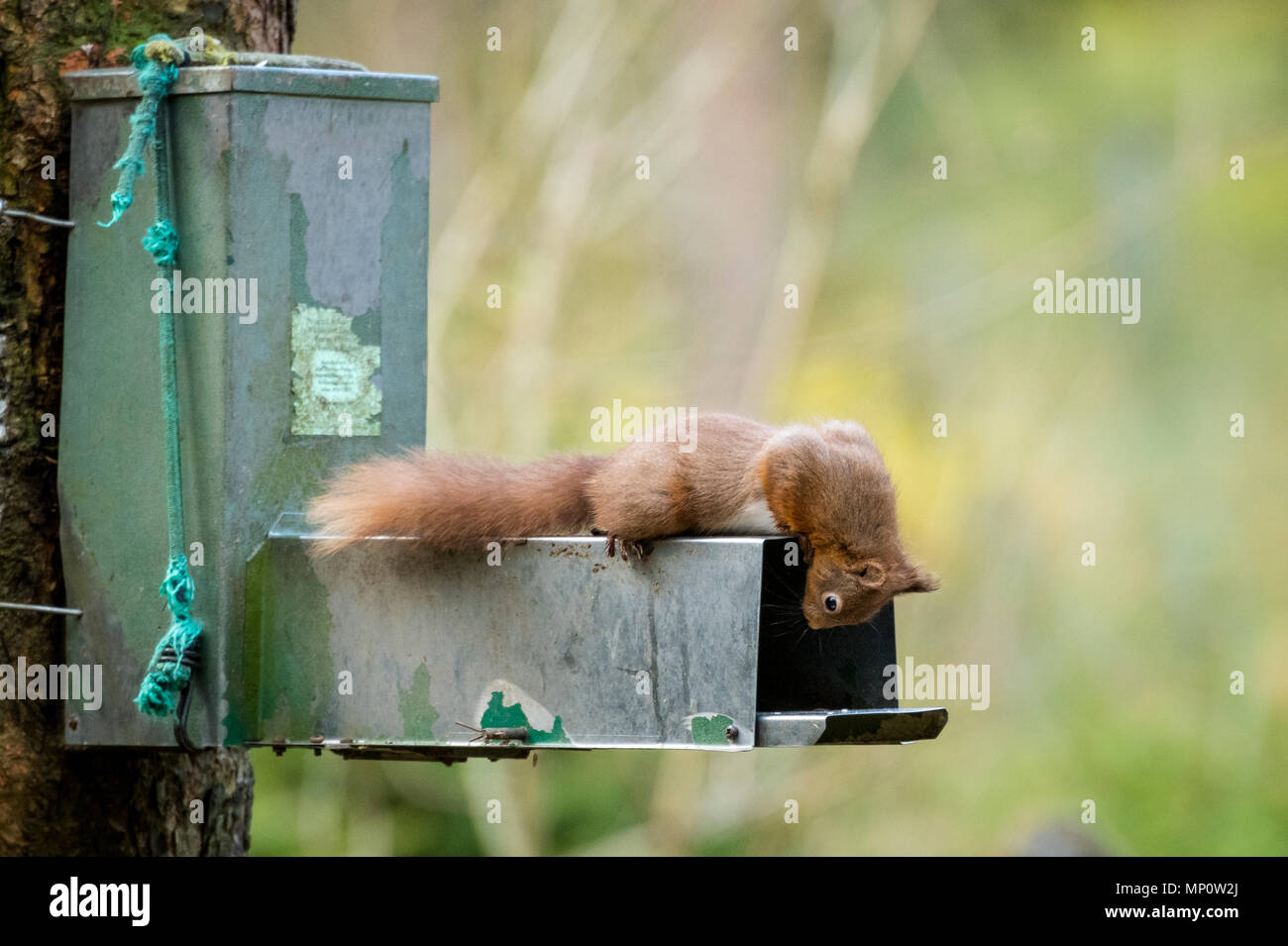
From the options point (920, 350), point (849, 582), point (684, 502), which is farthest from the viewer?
point (920, 350)

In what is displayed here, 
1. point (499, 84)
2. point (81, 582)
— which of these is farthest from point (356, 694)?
point (499, 84)

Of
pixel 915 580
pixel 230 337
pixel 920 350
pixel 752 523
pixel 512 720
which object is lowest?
pixel 512 720

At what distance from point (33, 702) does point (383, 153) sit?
160 cm

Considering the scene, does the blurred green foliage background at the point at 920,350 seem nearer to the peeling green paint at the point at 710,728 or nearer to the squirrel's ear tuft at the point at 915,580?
the squirrel's ear tuft at the point at 915,580

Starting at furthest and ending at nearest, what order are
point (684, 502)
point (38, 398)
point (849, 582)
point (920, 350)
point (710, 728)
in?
1. point (920, 350)
2. point (38, 398)
3. point (684, 502)
4. point (849, 582)
5. point (710, 728)

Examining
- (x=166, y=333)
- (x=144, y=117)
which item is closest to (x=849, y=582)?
(x=166, y=333)

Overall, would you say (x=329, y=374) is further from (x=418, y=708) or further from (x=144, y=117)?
(x=418, y=708)

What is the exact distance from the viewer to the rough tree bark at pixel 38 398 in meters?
3.95

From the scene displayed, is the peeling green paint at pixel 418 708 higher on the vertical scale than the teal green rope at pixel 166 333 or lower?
lower

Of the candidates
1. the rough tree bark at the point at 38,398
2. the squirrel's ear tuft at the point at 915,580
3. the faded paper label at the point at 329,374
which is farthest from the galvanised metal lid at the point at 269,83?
the squirrel's ear tuft at the point at 915,580

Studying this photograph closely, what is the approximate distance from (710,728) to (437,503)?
0.82 metres

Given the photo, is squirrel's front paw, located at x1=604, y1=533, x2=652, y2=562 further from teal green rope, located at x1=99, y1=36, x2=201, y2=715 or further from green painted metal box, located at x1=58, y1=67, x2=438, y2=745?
teal green rope, located at x1=99, y1=36, x2=201, y2=715

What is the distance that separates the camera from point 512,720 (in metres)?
3.44

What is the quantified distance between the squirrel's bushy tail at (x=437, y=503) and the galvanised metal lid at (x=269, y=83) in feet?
2.90
